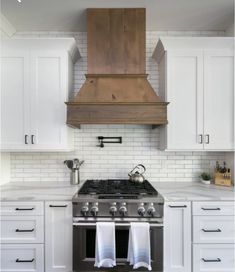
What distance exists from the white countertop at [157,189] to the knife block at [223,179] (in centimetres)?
12

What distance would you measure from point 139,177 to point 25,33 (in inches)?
90.1

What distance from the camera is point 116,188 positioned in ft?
8.09

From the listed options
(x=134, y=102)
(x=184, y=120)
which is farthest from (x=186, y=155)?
(x=134, y=102)

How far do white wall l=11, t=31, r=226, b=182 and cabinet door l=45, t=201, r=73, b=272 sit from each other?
0.76 metres

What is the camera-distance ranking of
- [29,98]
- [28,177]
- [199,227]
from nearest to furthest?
1. [199,227]
2. [29,98]
3. [28,177]

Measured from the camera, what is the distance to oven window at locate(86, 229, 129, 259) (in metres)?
2.15

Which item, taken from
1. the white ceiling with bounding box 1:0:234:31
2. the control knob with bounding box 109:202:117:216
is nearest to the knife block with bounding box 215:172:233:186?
the control knob with bounding box 109:202:117:216

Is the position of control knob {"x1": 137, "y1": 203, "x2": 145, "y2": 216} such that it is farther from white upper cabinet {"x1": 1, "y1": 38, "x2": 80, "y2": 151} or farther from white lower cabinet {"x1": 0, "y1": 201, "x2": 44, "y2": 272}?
white upper cabinet {"x1": 1, "y1": 38, "x2": 80, "y2": 151}

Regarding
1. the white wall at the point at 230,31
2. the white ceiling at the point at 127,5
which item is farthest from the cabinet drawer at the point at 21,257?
the white wall at the point at 230,31

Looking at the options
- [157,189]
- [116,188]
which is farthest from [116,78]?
[157,189]

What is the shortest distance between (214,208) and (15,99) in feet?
7.56

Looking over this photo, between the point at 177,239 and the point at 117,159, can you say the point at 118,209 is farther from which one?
the point at 117,159

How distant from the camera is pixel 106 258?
80.4 inches

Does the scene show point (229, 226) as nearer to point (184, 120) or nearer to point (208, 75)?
point (184, 120)
